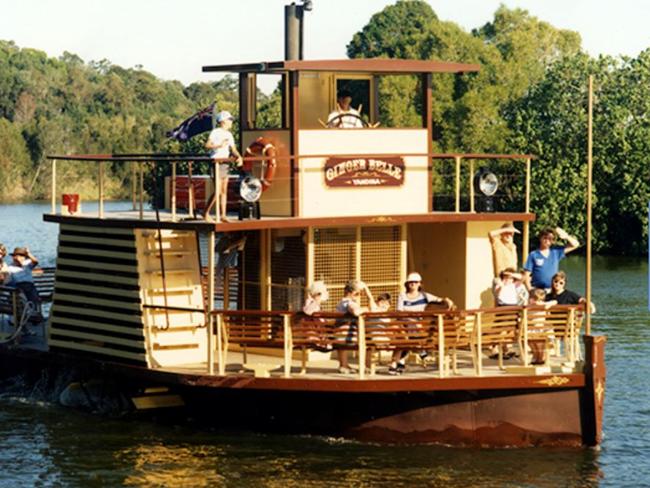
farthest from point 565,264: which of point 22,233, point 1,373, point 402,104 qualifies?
point 1,373

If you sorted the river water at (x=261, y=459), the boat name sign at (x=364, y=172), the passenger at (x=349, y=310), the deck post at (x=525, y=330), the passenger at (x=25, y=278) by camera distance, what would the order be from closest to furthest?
the river water at (x=261, y=459) → the passenger at (x=349, y=310) → the deck post at (x=525, y=330) → the boat name sign at (x=364, y=172) → the passenger at (x=25, y=278)

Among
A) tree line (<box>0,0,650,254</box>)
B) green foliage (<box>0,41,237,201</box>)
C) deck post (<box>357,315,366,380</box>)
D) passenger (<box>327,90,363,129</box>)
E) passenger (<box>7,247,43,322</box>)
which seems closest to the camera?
deck post (<box>357,315,366,380</box>)

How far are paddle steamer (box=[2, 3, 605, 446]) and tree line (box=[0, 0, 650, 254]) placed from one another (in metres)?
18.8

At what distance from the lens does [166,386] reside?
2002cm

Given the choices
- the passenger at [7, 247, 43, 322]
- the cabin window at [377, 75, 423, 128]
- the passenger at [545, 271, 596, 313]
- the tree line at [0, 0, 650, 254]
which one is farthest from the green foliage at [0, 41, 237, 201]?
the passenger at [545, 271, 596, 313]

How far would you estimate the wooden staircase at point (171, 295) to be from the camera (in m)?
19.8

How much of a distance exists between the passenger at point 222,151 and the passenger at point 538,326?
3728 millimetres

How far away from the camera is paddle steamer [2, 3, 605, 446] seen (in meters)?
18.0

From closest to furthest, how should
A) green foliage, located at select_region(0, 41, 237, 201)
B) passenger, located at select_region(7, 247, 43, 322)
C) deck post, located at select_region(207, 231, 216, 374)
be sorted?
deck post, located at select_region(207, 231, 216, 374) < passenger, located at select_region(7, 247, 43, 322) < green foliage, located at select_region(0, 41, 237, 201)

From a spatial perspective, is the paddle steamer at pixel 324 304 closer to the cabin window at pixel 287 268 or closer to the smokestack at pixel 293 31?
the cabin window at pixel 287 268

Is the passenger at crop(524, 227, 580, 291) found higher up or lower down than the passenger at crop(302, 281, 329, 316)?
higher up

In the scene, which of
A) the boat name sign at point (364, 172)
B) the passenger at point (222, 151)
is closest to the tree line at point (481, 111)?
the boat name sign at point (364, 172)

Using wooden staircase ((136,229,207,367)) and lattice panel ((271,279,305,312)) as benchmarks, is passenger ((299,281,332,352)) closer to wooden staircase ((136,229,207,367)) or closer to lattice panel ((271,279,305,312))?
lattice panel ((271,279,305,312))

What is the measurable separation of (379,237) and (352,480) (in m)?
3.93
